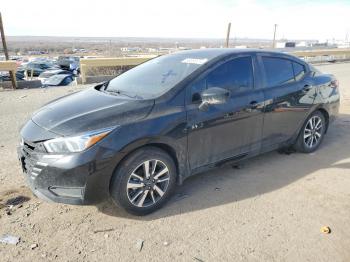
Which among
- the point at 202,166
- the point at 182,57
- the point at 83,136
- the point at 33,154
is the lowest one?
the point at 202,166

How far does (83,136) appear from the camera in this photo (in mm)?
3035

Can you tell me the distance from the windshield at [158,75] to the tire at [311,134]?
83.1 inches

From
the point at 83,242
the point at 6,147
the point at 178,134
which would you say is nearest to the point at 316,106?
the point at 178,134

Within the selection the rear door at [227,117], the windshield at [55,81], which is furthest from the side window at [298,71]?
the windshield at [55,81]

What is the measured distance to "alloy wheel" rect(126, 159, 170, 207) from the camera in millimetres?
3320

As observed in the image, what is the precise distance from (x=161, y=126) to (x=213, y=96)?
665 millimetres

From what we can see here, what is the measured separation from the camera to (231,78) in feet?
13.2

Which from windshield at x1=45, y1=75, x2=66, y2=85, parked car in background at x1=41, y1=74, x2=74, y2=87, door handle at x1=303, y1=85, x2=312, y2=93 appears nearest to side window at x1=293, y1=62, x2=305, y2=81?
door handle at x1=303, y1=85, x2=312, y2=93

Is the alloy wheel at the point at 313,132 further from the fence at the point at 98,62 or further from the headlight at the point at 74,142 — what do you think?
the fence at the point at 98,62

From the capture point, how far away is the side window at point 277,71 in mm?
4449

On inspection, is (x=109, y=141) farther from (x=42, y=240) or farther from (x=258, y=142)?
(x=258, y=142)

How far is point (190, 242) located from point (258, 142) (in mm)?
1896

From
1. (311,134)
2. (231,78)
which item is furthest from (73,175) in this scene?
(311,134)

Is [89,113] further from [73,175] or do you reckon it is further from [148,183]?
[148,183]
